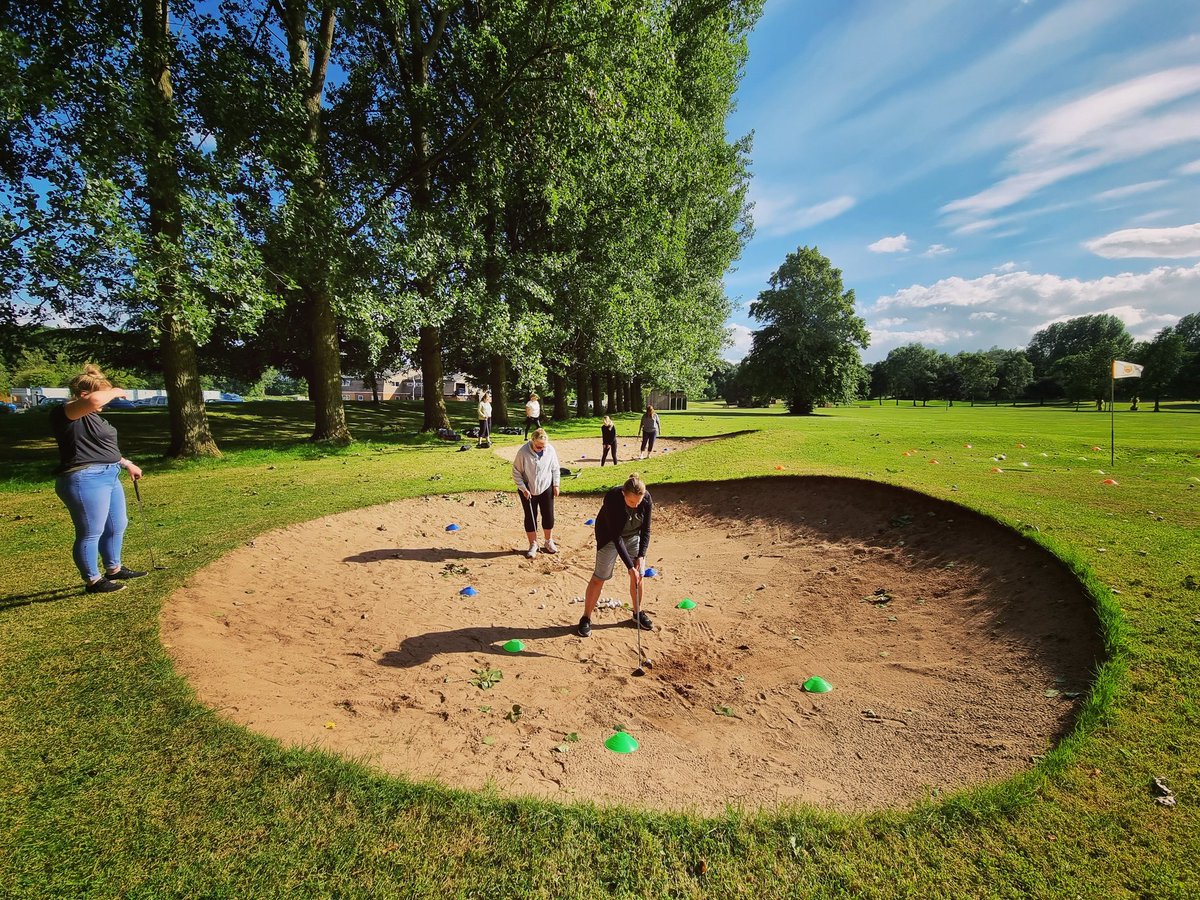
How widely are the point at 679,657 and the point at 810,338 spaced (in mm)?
51717

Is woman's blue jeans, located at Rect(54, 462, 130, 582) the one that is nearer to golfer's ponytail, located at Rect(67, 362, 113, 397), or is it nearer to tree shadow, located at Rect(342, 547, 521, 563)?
golfer's ponytail, located at Rect(67, 362, 113, 397)

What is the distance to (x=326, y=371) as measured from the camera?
1805 centimetres

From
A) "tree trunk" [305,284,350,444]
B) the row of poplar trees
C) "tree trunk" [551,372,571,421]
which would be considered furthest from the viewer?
"tree trunk" [551,372,571,421]

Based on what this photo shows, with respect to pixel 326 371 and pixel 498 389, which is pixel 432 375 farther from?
pixel 498 389

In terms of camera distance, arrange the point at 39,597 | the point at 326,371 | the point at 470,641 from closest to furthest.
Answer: the point at 39,597 < the point at 470,641 < the point at 326,371

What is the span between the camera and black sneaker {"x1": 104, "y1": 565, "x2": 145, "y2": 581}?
20.4 ft

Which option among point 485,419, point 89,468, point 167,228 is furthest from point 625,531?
point 167,228

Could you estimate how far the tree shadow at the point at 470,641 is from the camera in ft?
18.8

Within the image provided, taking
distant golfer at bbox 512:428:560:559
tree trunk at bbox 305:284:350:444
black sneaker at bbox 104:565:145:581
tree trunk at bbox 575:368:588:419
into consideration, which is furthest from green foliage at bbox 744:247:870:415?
black sneaker at bbox 104:565:145:581

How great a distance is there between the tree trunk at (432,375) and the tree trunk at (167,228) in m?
7.90

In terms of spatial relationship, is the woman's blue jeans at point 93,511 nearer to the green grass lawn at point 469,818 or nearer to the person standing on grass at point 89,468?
the person standing on grass at point 89,468

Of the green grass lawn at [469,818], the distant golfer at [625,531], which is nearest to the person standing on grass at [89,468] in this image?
the green grass lawn at [469,818]

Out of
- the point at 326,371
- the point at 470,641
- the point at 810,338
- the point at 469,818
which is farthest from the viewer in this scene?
the point at 810,338

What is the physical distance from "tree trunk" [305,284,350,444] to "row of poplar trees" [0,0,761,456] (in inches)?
3.5
